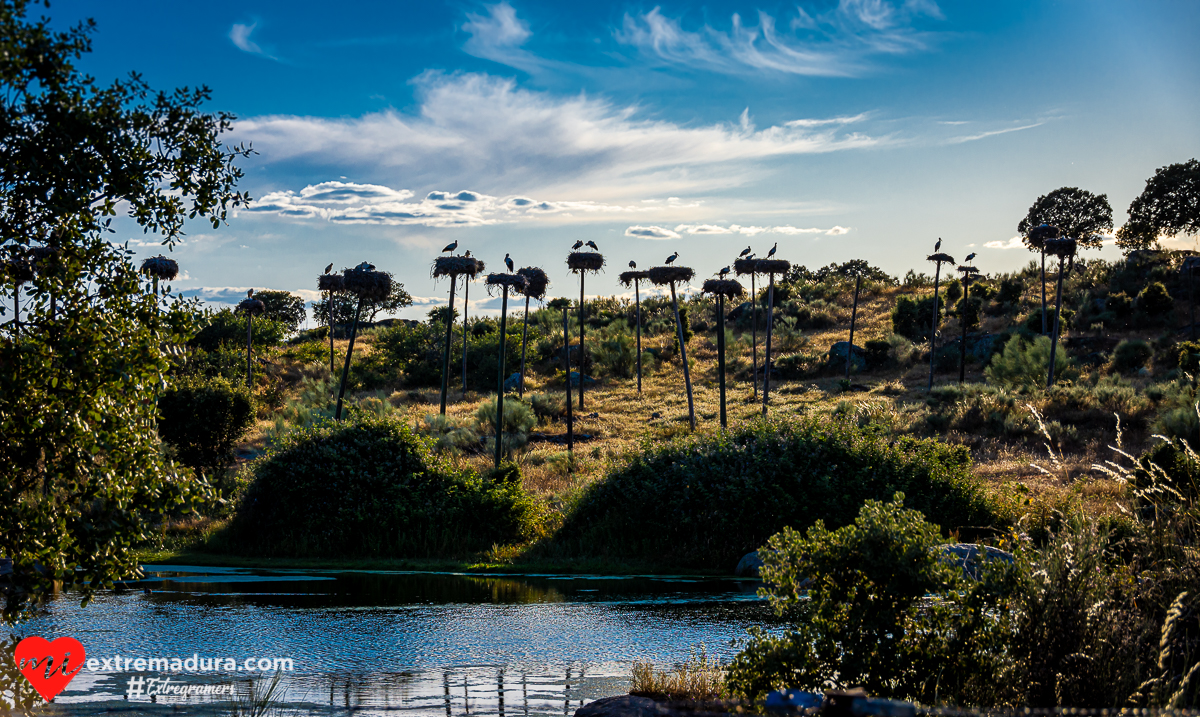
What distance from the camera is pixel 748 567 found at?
1416 centimetres

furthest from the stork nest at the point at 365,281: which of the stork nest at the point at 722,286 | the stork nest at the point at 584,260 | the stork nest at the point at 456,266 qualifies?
the stork nest at the point at 722,286

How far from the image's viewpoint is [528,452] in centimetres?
2533

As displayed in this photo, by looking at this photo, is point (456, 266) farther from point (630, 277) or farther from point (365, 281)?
point (630, 277)

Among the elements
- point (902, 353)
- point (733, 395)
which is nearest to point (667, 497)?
point (733, 395)

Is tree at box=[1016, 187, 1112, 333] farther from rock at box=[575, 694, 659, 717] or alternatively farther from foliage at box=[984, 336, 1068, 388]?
rock at box=[575, 694, 659, 717]

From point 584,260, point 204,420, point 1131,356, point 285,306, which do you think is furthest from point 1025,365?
point 285,306

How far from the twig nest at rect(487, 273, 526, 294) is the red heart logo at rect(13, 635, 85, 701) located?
A: 18.3 metres

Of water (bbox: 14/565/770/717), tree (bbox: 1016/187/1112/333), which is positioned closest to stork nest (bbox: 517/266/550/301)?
water (bbox: 14/565/770/717)

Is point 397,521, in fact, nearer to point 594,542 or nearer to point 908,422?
point 594,542

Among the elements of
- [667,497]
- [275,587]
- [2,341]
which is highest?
[2,341]

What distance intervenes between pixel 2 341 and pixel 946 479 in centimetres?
1432

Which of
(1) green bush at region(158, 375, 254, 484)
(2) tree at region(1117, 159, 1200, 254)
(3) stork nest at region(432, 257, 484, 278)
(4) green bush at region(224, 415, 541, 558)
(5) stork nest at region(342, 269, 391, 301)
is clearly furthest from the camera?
(2) tree at region(1117, 159, 1200, 254)

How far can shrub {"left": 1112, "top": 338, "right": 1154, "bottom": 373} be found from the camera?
3406cm

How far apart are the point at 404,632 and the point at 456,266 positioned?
18578 mm
